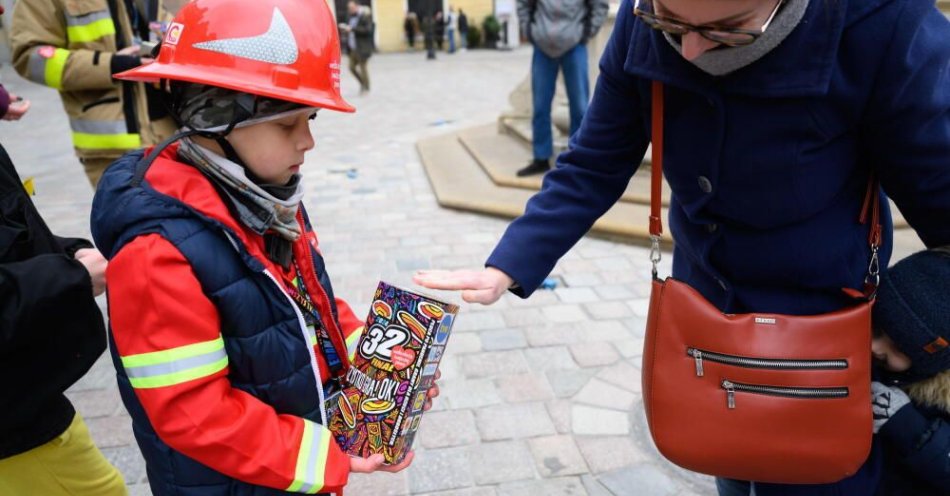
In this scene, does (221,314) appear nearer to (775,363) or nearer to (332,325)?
(332,325)

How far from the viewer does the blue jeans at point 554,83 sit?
599 centimetres

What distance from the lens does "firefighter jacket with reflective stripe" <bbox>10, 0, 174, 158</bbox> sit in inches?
116

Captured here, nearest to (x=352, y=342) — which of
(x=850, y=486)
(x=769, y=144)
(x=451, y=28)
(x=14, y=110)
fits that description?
(x=769, y=144)

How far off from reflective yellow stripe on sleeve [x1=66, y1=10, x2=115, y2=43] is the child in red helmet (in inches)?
79.5

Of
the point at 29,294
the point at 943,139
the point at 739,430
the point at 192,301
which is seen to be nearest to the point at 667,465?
the point at 739,430

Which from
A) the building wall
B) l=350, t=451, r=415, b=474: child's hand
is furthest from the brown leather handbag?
the building wall

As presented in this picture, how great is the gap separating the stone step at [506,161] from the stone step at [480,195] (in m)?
0.06

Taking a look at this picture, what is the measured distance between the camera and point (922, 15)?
1147 millimetres

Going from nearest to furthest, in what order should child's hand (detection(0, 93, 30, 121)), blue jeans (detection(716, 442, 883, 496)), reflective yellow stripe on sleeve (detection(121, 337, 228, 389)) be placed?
reflective yellow stripe on sleeve (detection(121, 337, 228, 389)) → blue jeans (detection(716, 442, 883, 496)) → child's hand (detection(0, 93, 30, 121))

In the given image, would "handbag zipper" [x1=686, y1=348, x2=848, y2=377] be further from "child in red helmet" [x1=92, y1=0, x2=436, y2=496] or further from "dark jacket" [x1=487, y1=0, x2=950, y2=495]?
"child in red helmet" [x1=92, y1=0, x2=436, y2=496]

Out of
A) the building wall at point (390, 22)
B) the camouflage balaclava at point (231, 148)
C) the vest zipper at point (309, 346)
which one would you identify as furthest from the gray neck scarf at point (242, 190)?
the building wall at point (390, 22)

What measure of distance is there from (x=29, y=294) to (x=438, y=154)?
21.9 ft

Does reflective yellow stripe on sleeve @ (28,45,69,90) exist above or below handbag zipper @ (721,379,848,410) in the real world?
above

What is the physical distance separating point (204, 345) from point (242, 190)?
1.02 ft
